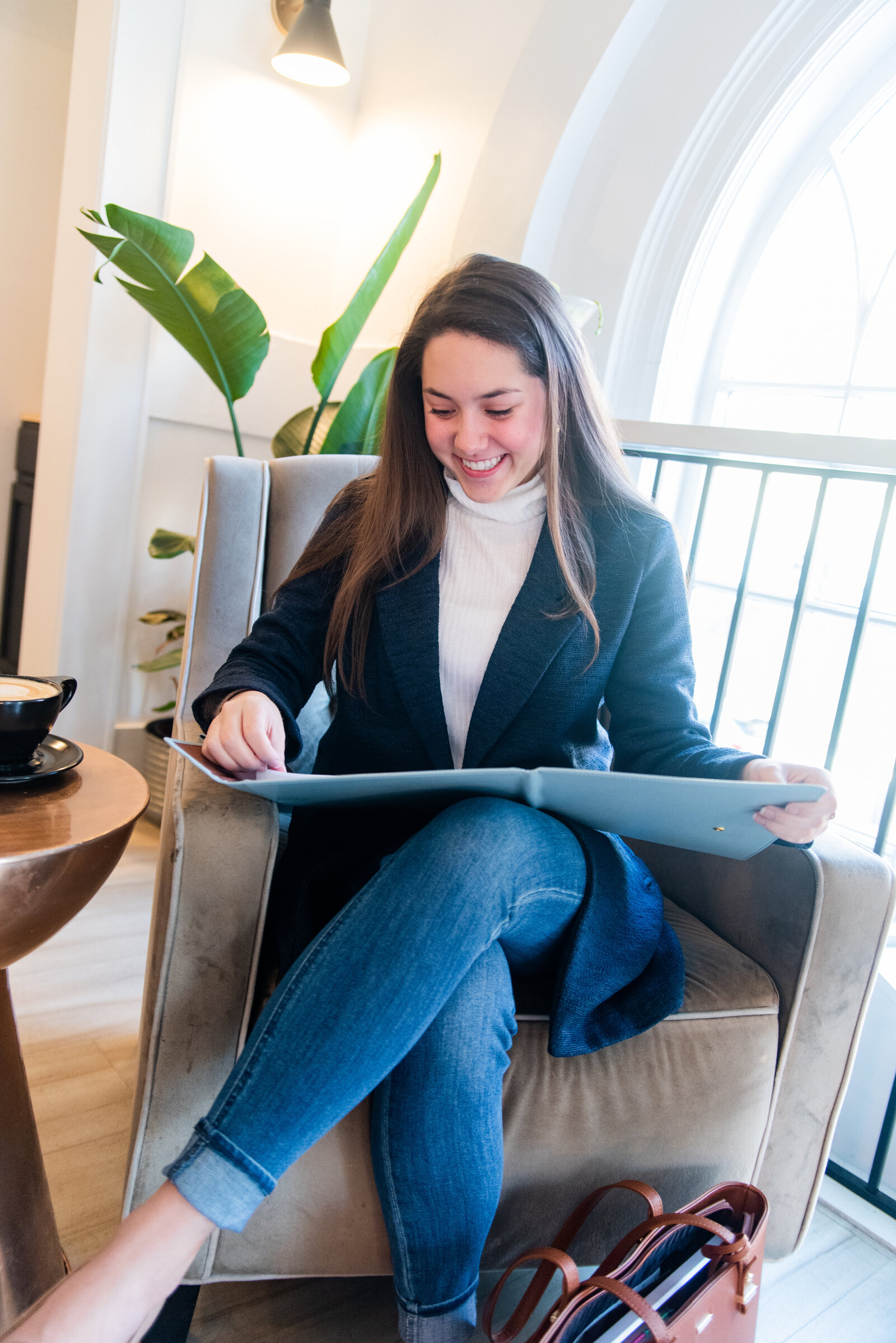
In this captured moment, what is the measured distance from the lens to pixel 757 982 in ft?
3.31

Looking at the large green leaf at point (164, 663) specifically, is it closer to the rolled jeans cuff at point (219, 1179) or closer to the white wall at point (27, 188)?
the white wall at point (27, 188)

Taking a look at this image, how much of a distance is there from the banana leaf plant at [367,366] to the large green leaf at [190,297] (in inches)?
5.6

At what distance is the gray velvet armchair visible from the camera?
33.5 inches

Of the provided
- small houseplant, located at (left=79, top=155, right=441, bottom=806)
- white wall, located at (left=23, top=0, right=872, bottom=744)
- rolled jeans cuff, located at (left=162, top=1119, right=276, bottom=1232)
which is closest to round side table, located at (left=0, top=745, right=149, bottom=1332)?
rolled jeans cuff, located at (left=162, top=1119, right=276, bottom=1232)

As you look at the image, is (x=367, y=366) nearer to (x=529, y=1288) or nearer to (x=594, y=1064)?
(x=594, y=1064)

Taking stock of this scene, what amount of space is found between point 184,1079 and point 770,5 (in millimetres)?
2129

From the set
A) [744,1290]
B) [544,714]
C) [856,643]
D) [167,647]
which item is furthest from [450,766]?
[167,647]

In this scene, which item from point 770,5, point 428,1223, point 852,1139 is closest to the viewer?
point 428,1223

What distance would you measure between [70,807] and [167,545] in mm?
1456

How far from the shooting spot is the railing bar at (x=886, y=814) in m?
1.33

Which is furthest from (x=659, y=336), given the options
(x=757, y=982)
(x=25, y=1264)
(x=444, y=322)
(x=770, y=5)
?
(x=25, y=1264)

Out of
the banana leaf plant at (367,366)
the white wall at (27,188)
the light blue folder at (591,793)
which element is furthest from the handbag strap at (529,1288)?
the white wall at (27,188)

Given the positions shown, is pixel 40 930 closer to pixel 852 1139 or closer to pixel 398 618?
pixel 398 618

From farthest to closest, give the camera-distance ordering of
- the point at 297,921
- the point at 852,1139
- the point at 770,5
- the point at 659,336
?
the point at 659,336 → the point at 770,5 → the point at 852,1139 → the point at 297,921
